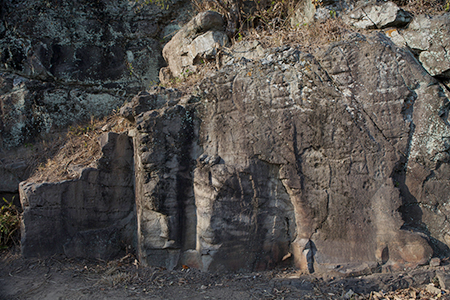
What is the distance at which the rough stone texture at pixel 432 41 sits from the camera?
3.56 m

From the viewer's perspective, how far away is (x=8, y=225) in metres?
4.44

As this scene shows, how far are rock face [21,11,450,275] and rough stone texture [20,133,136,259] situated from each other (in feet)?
0.13

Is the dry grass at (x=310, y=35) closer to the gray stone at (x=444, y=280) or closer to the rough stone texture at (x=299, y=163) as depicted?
the rough stone texture at (x=299, y=163)

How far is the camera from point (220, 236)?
3.53m

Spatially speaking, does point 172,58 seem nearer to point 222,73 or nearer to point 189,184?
point 222,73

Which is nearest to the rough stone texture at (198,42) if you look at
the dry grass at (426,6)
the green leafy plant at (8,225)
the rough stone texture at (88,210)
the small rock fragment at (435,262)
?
the rough stone texture at (88,210)

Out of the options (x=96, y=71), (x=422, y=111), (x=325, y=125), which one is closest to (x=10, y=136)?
(x=96, y=71)

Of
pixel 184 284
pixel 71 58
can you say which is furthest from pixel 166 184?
pixel 71 58

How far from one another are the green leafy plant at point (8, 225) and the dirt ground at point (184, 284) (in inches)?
22.0

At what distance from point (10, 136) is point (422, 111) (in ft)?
19.5

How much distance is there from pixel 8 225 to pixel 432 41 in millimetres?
5809

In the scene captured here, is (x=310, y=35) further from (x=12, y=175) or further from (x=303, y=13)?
(x=12, y=175)

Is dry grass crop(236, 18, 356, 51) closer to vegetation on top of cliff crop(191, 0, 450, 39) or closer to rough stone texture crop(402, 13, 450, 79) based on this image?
vegetation on top of cliff crop(191, 0, 450, 39)

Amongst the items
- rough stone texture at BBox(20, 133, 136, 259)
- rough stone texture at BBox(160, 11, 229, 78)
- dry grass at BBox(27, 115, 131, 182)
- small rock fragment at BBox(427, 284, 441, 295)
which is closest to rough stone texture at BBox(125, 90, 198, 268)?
rough stone texture at BBox(20, 133, 136, 259)
